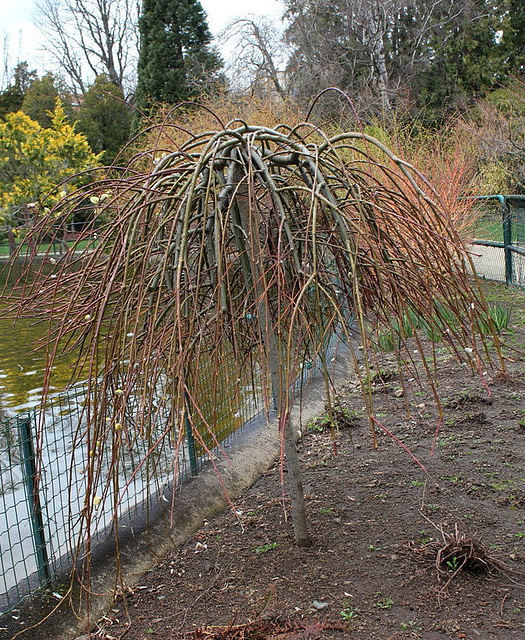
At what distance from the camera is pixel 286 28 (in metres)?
26.7

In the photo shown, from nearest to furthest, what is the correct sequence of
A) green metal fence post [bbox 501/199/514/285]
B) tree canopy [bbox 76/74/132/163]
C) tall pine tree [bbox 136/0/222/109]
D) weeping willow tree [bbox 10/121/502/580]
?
weeping willow tree [bbox 10/121/502/580]
green metal fence post [bbox 501/199/514/285]
tall pine tree [bbox 136/0/222/109]
tree canopy [bbox 76/74/132/163]

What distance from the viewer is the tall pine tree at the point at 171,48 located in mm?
29578

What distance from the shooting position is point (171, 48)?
30266mm

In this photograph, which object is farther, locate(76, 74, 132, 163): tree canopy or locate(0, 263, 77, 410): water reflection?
locate(76, 74, 132, 163): tree canopy

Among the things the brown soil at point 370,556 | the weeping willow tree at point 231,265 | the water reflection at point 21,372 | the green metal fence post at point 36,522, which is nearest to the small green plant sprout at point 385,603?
the brown soil at point 370,556

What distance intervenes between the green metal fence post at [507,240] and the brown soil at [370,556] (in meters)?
6.53

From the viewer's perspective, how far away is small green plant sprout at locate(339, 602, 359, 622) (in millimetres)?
3049

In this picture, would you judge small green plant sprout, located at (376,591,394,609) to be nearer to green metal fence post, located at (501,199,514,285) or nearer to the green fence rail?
the green fence rail

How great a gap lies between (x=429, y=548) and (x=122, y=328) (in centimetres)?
206

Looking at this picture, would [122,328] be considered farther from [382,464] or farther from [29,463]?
[382,464]

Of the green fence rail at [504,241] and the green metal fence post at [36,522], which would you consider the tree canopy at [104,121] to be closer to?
the green fence rail at [504,241]

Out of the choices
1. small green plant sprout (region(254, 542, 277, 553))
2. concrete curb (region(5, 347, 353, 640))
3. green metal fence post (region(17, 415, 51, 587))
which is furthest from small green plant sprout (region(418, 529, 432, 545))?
green metal fence post (region(17, 415, 51, 587))

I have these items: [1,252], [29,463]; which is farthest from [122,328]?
[1,252]

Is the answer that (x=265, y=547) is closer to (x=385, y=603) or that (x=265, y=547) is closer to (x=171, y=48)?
(x=385, y=603)
